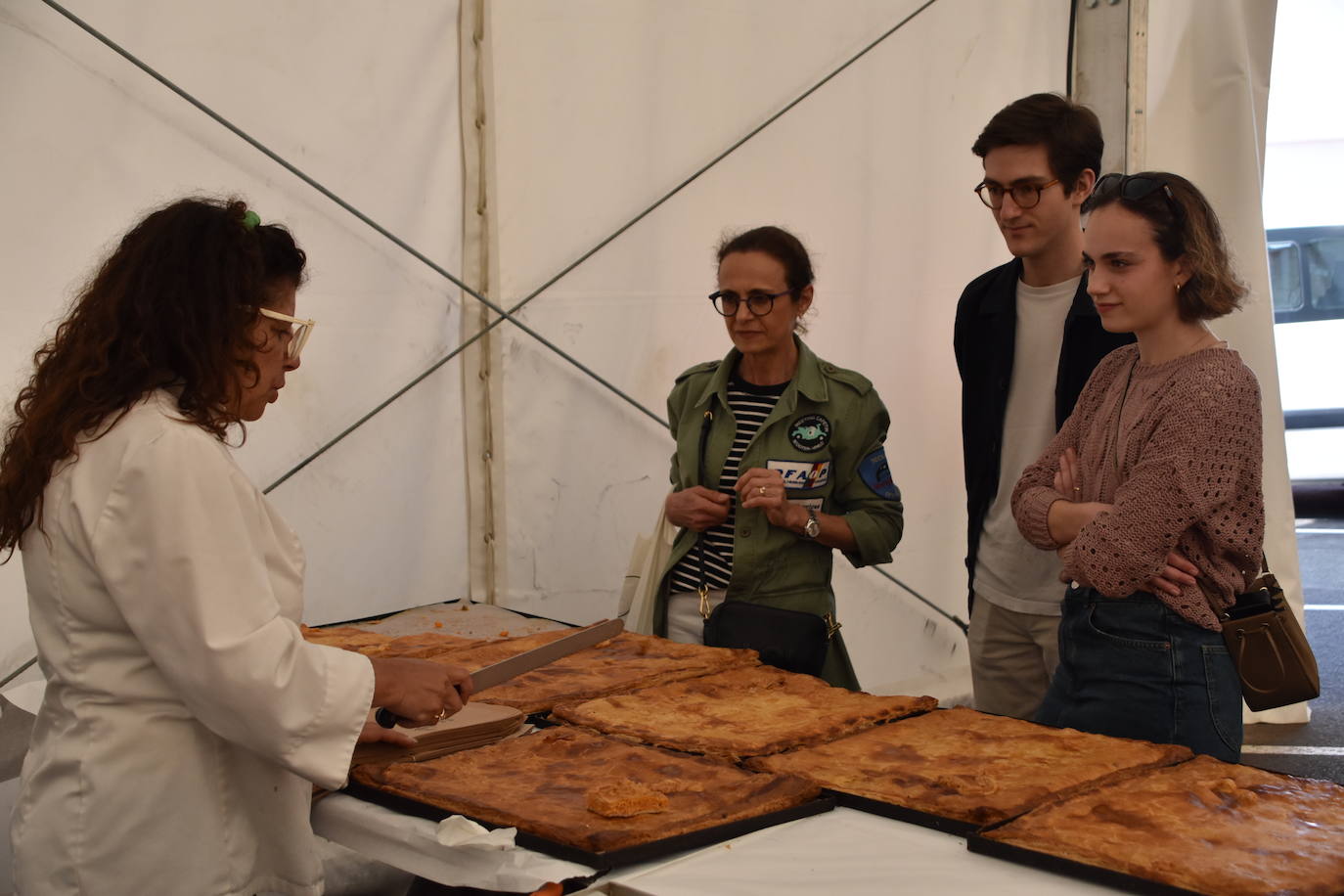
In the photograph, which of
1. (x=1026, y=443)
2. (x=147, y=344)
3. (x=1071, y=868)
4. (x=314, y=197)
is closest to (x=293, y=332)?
(x=147, y=344)

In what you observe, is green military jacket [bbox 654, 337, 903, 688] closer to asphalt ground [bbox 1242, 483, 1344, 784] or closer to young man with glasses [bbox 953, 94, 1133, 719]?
young man with glasses [bbox 953, 94, 1133, 719]

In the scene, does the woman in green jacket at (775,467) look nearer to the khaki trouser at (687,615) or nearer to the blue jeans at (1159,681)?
the khaki trouser at (687,615)

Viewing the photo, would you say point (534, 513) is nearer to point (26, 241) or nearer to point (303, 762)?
point (26, 241)

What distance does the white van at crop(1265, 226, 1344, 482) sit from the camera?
923 cm

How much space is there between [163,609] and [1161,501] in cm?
129

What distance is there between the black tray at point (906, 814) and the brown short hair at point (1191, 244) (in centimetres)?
89

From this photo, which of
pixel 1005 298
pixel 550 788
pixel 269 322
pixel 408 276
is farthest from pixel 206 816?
pixel 408 276

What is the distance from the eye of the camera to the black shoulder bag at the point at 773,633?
7.87 feet

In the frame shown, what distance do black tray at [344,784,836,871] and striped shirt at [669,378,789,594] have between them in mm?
1099

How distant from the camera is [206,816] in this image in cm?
149

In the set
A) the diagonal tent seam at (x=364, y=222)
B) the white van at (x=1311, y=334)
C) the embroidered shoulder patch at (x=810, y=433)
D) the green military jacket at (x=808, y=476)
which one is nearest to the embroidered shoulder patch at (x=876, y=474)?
the green military jacket at (x=808, y=476)

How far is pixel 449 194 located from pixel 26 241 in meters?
1.32

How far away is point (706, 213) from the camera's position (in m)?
3.94

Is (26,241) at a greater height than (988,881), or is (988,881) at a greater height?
(26,241)
